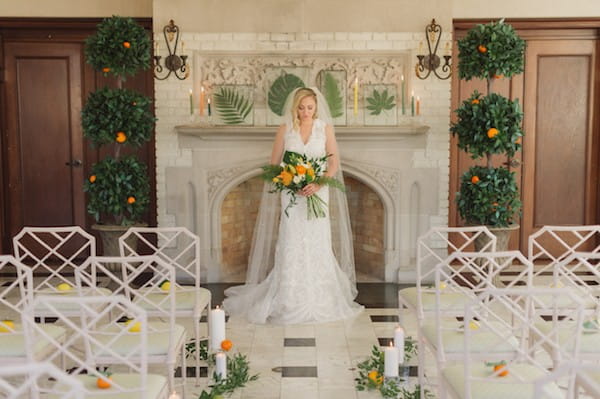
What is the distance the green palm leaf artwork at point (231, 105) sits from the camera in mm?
7125

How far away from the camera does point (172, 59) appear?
276 inches

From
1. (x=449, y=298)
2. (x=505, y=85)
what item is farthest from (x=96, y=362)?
(x=505, y=85)

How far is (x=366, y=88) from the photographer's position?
712cm

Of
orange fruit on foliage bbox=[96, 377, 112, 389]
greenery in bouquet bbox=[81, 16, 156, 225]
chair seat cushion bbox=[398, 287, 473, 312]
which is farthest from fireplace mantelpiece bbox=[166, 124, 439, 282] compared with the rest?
orange fruit on foliage bbox=[96, 377, 112, 389]

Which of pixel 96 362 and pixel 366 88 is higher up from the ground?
pixel 366 88

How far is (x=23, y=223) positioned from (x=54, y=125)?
121 centimetres

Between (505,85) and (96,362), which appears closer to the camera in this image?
(96,362)

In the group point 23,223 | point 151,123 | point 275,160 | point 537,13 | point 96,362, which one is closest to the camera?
point 96,362

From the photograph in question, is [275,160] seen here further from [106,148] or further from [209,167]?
[106,148]

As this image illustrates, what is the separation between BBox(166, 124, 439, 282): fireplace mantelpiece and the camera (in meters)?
7.10

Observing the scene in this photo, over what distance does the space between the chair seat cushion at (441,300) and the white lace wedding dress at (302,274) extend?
1.23 metres

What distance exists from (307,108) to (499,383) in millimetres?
3330

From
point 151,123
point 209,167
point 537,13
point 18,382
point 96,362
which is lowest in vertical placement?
point 18,382

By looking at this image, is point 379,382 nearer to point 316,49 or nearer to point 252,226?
point 316,49
